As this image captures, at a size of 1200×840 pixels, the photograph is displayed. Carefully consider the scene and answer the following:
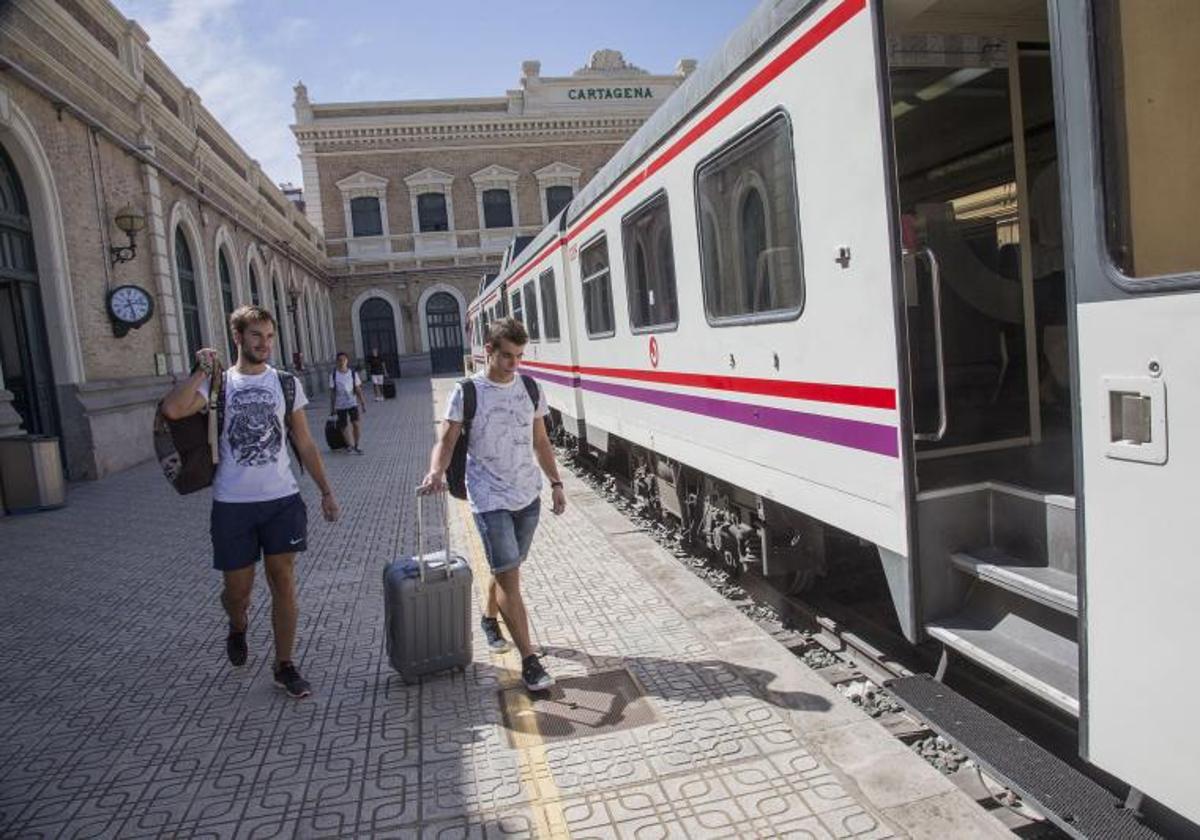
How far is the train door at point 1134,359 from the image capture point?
2150 millimetres

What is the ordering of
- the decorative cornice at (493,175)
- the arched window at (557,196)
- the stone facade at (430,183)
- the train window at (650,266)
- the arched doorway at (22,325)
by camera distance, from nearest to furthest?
the train window at (650,266)
the arched doorway at (22,325)
the stone facade at (430,183)
the decorative cornice at (493,175)
the arched window at (557,196)

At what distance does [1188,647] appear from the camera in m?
2.12

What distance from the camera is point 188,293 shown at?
17.4 meters

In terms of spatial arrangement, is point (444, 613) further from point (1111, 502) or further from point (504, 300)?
point (504, 300)

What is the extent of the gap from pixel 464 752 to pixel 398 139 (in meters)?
41.1

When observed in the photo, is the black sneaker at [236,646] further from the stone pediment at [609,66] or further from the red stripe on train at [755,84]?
the stone pediment at [609,66]

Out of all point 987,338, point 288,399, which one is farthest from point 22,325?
point 987,338

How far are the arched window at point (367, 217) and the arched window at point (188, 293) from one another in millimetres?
23931

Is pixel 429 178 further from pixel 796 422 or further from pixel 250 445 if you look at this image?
pixel 796 422

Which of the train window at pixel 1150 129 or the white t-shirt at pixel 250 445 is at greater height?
the train window at pixel 1150 129

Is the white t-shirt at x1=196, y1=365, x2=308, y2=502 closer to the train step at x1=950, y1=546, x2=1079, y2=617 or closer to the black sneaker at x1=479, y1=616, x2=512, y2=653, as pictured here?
the black sneaker at x1=479, y1=616, x2=512, y2=653

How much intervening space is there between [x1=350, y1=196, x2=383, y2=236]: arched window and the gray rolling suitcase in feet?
128

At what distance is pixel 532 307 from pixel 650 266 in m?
6.37

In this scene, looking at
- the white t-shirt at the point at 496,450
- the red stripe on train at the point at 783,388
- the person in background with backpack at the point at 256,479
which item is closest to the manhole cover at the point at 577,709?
the white t-shirt at the point at 496,450
